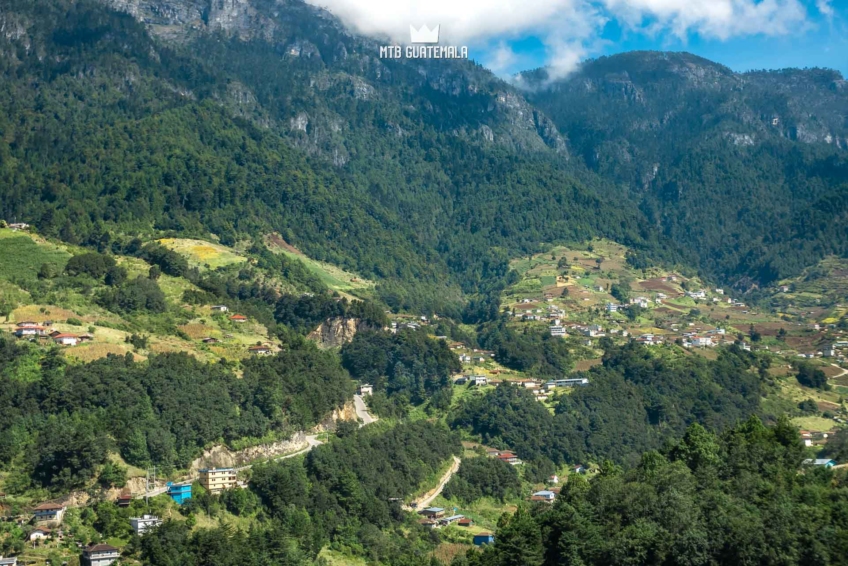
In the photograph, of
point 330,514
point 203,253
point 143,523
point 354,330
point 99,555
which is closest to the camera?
point 99,555

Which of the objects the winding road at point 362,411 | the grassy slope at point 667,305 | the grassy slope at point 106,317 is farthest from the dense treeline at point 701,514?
the grassy slope at point 667,305

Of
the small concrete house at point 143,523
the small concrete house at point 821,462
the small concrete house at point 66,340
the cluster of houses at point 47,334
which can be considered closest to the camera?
the small concrete house at point 821,462

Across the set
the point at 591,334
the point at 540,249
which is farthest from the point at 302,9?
the point at 591,334

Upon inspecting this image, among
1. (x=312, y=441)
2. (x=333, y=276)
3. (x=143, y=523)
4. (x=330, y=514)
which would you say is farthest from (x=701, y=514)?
(x=333, y=276)

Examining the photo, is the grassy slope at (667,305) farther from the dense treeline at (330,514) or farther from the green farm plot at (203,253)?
the dense treeline at (330,514)

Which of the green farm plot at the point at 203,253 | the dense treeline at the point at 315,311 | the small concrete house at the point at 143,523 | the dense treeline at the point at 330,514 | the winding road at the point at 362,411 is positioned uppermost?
the green farm plot at the point at 203,253

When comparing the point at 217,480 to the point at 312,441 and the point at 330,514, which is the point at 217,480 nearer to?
the point at 330,514

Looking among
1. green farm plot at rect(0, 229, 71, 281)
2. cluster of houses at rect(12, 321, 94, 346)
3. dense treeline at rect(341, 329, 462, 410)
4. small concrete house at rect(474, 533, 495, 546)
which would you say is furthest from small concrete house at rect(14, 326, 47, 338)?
dense treeline at rect(341, 329, 462, 410)

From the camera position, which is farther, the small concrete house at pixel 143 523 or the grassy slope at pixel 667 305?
the grassy slope at pixel 667 305
